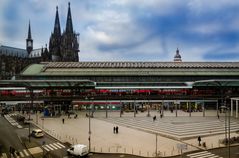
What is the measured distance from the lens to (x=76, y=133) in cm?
4947

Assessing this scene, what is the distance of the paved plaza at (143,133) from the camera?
129 feet

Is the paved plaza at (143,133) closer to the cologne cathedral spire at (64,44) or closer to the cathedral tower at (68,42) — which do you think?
the cathedral tower at (68,42)

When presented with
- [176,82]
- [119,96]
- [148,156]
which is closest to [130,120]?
[119,96]

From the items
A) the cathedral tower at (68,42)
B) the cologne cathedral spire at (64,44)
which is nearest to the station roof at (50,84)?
the cathedral tower at (68,42)

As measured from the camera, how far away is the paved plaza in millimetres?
39263

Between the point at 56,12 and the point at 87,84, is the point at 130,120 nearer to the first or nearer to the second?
the point at 87,84

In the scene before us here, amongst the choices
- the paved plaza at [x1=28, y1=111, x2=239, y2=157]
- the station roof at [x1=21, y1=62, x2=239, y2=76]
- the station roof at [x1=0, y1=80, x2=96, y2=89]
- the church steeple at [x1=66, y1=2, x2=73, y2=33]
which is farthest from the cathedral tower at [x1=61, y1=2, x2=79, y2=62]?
the paved plaza at [x1=28, y1=111, x2=239, y2=157]

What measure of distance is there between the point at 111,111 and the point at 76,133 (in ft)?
108

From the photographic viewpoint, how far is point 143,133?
50.6m

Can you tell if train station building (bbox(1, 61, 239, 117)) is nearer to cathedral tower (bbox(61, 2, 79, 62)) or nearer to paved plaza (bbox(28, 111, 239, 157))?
paved plaza (bbox(28, 111, 239, 157))

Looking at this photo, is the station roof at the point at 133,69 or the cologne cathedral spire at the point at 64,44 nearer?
the station roof at the point at 133,69

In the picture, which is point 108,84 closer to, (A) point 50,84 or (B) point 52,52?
(A) point 50,84

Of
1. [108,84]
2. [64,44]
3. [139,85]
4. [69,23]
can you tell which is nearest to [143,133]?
[139,85]

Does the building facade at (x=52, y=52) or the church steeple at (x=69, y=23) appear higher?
the church steeple at (x=69, y=23)
